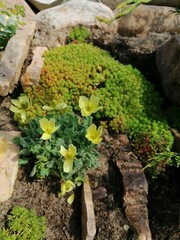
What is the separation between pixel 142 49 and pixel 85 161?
216 cm

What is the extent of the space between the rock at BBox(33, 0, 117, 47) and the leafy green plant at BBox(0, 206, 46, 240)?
92.5 inches

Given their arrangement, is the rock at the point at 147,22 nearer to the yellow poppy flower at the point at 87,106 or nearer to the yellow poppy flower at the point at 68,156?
the yellow poppy flower at the point at 87,106

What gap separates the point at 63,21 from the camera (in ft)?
16.0

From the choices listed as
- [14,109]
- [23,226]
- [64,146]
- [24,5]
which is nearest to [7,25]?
[24,5]

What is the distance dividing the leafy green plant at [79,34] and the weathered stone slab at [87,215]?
2.23 meters

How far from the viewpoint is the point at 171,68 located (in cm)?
412

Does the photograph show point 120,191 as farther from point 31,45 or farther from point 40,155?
Result: point 31,45

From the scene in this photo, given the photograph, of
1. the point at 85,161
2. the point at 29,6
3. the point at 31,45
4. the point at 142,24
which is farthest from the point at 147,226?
the point at 29,6

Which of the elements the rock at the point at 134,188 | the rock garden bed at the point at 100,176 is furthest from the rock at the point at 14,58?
the rock at the point at 134,188

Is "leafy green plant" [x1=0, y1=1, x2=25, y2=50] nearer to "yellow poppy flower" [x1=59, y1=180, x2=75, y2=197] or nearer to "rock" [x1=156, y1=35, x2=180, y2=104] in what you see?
"rock" [x1=156, y1=35, x2=180, y2=104]

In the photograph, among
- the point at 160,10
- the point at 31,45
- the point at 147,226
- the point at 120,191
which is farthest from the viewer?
the point at 160,10

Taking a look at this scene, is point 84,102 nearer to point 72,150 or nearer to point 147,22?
point 72,150

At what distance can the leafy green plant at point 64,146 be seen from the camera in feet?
10.2

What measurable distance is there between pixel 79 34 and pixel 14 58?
1128 millimetres
